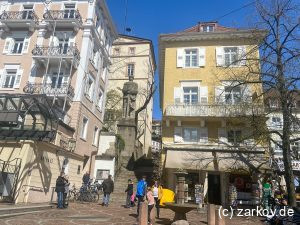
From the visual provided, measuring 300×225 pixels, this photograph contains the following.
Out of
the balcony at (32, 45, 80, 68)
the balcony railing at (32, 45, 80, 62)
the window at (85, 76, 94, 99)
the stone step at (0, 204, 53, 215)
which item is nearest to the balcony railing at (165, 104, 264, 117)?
the window at (85, 76, 94, 99)

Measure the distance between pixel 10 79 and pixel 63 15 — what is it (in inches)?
308

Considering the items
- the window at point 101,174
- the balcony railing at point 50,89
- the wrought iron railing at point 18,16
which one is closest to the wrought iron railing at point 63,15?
the wrought iron railing at point 18,16

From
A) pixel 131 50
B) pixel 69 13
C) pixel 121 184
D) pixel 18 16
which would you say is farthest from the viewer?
pixel 131 50

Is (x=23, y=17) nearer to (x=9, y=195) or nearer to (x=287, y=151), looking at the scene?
(x=9, y=195)

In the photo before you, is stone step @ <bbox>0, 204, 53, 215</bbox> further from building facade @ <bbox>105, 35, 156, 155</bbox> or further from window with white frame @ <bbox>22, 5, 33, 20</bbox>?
building facade @ <bbox>105, 35, 156, 155</bbox>

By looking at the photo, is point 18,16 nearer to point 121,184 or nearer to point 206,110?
point 121,184

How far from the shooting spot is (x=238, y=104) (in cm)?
2189

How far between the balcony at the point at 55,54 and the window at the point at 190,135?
11374 mm

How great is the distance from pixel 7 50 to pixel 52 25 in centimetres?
503

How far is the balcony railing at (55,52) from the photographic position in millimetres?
24359

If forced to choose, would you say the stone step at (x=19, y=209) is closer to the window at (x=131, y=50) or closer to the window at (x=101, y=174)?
the window at (x=101, y=174)

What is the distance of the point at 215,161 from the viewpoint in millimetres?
19688

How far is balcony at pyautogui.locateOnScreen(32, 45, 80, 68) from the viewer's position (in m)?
24.2

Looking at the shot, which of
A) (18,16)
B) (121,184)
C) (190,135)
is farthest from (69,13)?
(121,184)
